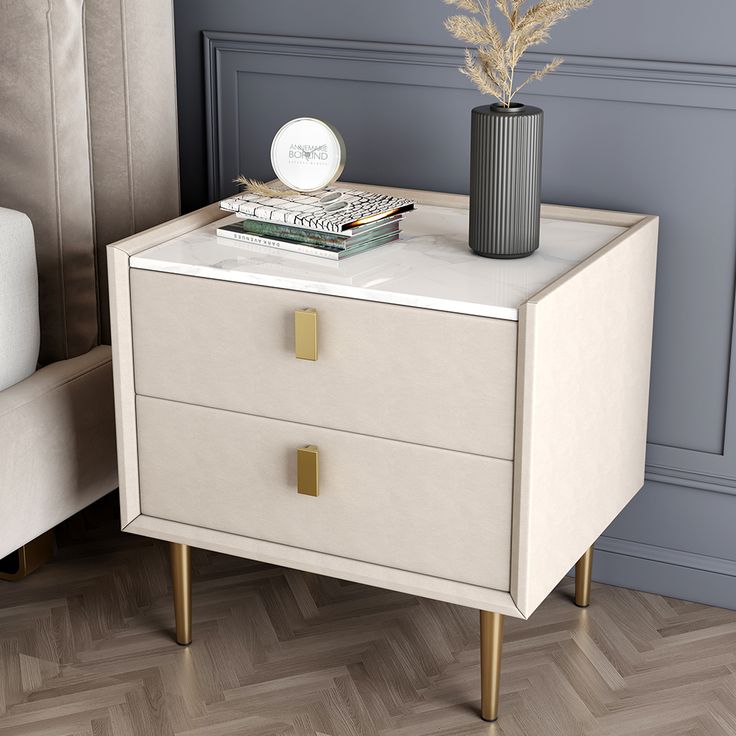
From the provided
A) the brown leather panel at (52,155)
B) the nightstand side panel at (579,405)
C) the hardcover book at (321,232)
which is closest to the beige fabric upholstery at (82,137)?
the brown leather panel at (52,155)

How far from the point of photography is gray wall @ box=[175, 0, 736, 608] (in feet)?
5.89

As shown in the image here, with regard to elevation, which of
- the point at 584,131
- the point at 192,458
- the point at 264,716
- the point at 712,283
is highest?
the point at 584,131

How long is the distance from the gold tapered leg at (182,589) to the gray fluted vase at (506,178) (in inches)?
26.0

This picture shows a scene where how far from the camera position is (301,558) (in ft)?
5.54

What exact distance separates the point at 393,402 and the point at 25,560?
2.86 ft

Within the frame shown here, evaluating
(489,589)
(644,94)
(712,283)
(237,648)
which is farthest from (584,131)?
(237,648)

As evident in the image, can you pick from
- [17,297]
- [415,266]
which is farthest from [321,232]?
[17,297]

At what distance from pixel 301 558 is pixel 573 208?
692mm

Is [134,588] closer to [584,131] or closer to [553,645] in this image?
[553,645]

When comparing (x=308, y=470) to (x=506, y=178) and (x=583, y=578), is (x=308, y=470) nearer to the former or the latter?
(x=506, y=178)

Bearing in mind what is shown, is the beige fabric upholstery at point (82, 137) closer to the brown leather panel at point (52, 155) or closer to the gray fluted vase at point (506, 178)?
the brown leather panel at point (52, 155)

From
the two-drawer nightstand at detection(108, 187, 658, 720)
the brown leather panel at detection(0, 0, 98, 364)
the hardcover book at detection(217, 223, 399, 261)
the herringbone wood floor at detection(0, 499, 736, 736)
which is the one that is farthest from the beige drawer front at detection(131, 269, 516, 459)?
the herringbone wood floor at detection(0, 499, 736, 736)

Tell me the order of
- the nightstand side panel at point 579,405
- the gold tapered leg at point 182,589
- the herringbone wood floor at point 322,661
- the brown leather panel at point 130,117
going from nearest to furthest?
1. the nightstand side panel at point 579,405
2. the herringbone wood floor at point 322,661
3. the gold tapered leg at point 182,589
4. the brown leather panel at point 130,117

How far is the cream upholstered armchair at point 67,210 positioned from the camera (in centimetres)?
177
